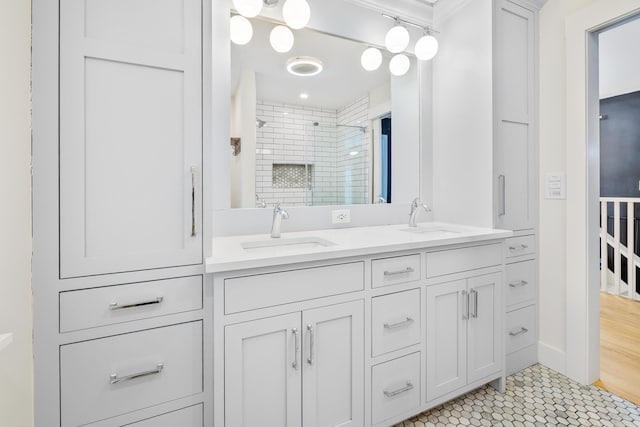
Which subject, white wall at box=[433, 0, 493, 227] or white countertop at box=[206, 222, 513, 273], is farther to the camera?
white wall at box=[433, 0, 493, 227]

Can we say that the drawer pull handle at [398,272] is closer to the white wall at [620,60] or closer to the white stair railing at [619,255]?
the white wall at [620,60]

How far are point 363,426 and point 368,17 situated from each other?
7.73 ft

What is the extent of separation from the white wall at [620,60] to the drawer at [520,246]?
1.68 m

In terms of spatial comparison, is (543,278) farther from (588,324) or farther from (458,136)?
(458,136)

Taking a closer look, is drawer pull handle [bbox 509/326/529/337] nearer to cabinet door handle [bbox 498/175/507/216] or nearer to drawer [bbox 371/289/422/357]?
cabinet door handle [bbox 498/175/507/216]

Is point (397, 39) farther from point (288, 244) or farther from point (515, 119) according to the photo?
point (288, 244)

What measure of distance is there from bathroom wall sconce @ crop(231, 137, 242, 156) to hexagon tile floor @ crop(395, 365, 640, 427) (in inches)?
65.1

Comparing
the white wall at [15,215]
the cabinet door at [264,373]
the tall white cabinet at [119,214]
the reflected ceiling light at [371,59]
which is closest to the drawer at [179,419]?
the tall white cabinet at [119,214]

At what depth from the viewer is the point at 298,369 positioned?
126 centimetres

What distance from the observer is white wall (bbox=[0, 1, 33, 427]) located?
0.82m

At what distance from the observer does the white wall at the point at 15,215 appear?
0.82m

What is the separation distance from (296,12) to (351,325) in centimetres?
164

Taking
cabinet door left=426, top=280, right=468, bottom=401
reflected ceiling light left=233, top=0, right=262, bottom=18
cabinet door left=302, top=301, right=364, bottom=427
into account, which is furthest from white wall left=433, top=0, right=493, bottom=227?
reflected ceiling light left=233, top=0, right=262, bottom=18

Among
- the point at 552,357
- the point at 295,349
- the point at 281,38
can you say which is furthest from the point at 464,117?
the point at 295,349
